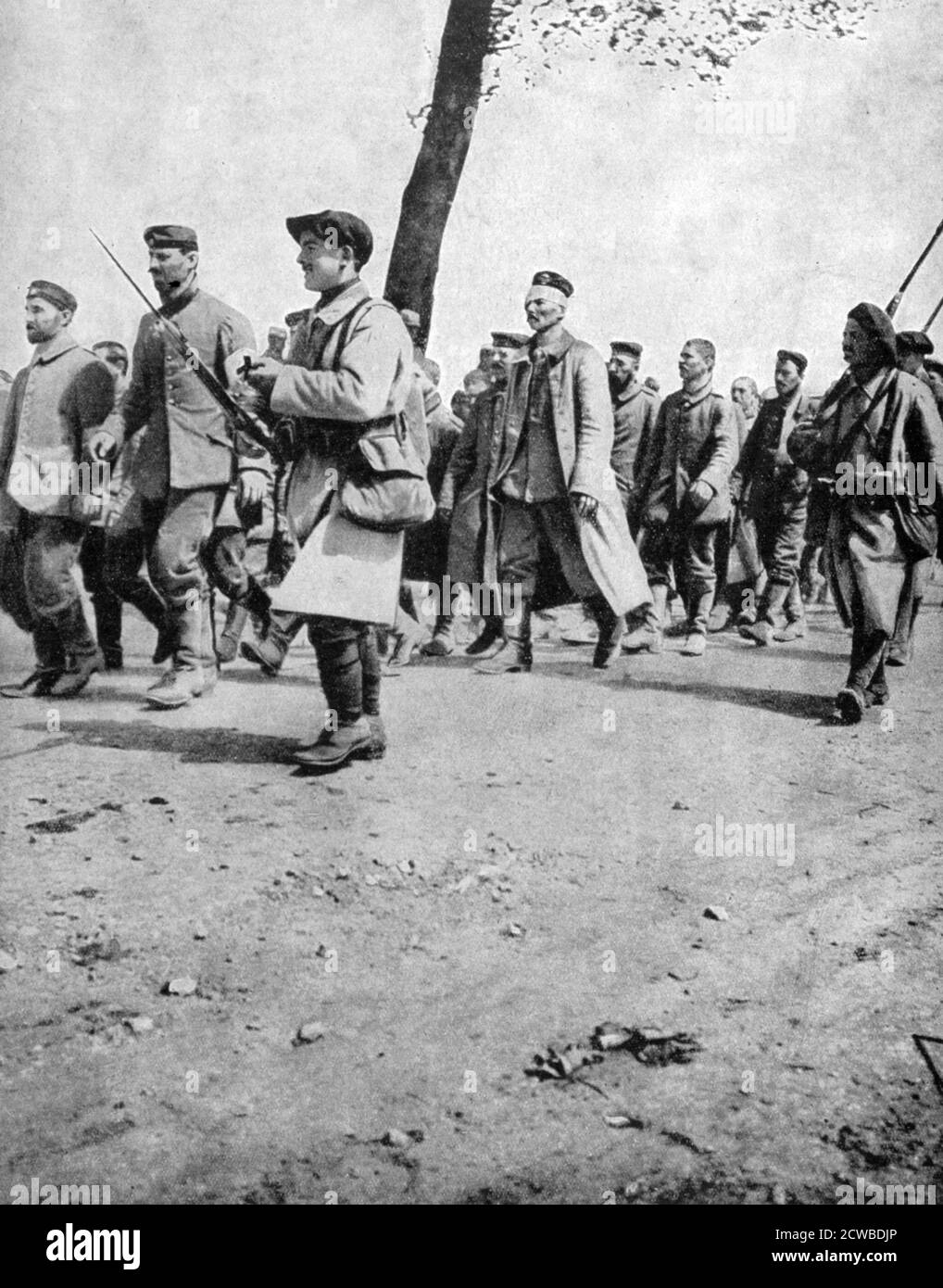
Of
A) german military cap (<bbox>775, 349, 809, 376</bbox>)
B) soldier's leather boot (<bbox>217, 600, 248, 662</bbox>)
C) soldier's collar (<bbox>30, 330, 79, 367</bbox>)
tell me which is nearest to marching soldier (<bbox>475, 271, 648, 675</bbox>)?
german military cap (<bbox>775, 349, 809, 376</bbox>)

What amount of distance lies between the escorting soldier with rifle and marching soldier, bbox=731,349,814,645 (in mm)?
2586

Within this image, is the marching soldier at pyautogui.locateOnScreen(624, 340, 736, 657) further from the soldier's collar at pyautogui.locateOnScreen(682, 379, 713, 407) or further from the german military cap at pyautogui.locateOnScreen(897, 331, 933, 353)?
the german military cap at pyautogui.locateOnScreen(897, 331, 933, 353)

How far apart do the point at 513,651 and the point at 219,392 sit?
5.27ft

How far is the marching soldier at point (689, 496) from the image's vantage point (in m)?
6.26

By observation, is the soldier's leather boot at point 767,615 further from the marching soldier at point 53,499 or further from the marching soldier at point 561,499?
the marching soldier at point 53,499

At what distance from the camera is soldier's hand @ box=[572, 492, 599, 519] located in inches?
205

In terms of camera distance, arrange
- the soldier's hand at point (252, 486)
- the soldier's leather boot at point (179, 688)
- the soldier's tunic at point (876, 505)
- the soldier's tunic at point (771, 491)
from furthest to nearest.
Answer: the soldier's tunic at point (771, 491)
the soldier's leather boot at point (179, 688)
the soldier's tunic at point (876, 505)
the soldier's hand at point (252, 486)

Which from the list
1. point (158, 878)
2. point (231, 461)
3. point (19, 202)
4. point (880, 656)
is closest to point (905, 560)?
point (880, 656)

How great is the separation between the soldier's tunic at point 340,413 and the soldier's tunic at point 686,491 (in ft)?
8.83

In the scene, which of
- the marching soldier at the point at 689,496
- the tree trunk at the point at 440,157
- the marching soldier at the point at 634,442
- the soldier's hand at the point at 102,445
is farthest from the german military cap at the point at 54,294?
the marching soldier at the point at 634,442

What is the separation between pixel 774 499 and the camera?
6.77m

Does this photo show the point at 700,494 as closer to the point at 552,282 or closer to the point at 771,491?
the point at 771,491

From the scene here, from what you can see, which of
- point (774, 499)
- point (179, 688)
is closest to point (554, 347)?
point (179, 688)

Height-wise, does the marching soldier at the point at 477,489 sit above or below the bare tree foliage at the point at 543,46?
below
